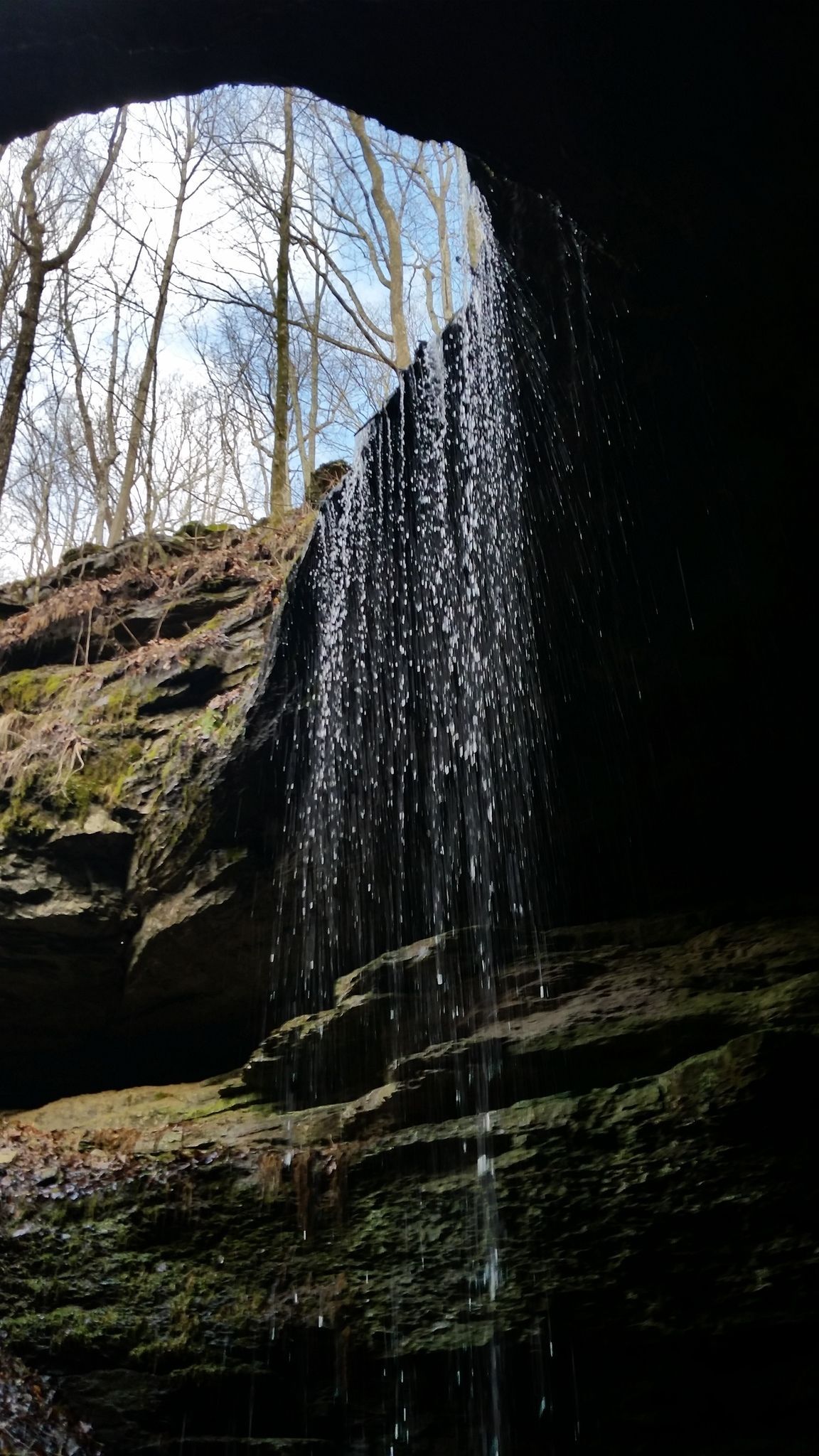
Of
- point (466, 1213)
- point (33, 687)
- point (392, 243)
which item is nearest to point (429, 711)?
point (466, 1213)

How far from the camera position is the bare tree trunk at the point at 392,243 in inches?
569

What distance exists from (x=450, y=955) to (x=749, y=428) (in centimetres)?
388

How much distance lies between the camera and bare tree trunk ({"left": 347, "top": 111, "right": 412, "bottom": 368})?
14.5 metres

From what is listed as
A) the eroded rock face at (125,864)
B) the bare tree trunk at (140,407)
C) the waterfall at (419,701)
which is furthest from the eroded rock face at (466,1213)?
the bare tree trunk at (140,407)

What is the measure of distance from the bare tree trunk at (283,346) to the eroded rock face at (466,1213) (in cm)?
651

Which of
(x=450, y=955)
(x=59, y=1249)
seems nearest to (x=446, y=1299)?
(x=450, y=955)

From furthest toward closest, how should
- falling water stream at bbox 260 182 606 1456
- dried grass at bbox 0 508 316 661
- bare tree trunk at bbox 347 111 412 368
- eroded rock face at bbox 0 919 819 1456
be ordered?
bare tree trunk at bbox 347 111 412 368
dried grass at bbox 0 508 316 661
falling water stream at bbox 260 182 606 1456
eroded rock face at bbox 0 919 819 1456

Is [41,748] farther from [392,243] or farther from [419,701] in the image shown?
[392,243]

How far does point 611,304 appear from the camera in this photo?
16.9 ft

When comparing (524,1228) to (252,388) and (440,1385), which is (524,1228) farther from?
(252,388)

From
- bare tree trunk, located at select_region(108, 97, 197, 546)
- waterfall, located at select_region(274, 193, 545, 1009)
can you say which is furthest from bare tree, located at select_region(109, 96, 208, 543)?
waterfall, located at select_region(274, 193, 545, 1009)

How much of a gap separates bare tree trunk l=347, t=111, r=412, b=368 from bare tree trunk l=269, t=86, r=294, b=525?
115cm

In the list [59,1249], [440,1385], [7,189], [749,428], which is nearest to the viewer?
[440,1385]

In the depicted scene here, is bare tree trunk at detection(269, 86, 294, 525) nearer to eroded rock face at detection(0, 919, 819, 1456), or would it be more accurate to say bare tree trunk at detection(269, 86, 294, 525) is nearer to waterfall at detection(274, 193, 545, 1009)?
waterfall at detection(274, 193, 545, 1009)
